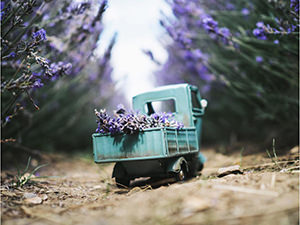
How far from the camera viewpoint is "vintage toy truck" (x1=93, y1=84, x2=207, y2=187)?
2674mm

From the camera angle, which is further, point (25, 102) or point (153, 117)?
point (25, 102)

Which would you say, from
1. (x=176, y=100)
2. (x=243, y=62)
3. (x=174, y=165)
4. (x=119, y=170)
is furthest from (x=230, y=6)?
(x=119, y=170)

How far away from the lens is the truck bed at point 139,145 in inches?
104

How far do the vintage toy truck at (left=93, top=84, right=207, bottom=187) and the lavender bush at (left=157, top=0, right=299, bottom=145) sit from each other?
3.49 feet

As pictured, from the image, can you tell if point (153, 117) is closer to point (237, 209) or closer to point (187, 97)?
point (187, 97)

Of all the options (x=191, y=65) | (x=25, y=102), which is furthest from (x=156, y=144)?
(x=191, y=65)

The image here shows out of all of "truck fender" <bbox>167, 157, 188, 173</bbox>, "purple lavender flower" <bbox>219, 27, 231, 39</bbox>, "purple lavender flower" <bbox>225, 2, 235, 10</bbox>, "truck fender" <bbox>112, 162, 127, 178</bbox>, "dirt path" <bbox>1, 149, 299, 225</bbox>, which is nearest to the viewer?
"dirt path" <bbox>1, 149, 299, 225</bbox>

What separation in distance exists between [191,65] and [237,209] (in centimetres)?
486

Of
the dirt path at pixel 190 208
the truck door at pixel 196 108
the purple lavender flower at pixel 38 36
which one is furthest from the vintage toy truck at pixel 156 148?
the purple lavender flower at pixel 38 36

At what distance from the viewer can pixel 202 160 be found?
13.0 ft

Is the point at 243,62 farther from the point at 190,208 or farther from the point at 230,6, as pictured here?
the point at 190,208

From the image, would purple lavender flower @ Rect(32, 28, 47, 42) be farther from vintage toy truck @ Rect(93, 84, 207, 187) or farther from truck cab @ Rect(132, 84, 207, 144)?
truck cab @ Rect(132, 84, 207, 144)

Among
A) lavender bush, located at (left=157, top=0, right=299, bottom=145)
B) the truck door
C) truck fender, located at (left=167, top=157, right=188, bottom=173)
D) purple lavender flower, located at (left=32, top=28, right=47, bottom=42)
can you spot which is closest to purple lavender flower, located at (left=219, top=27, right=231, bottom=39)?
lavender bush, located at (left=157, top=0, right=299, bottom=145)

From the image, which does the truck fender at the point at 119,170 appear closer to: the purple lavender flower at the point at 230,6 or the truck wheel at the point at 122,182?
the truck wheel at the point at 122,182
